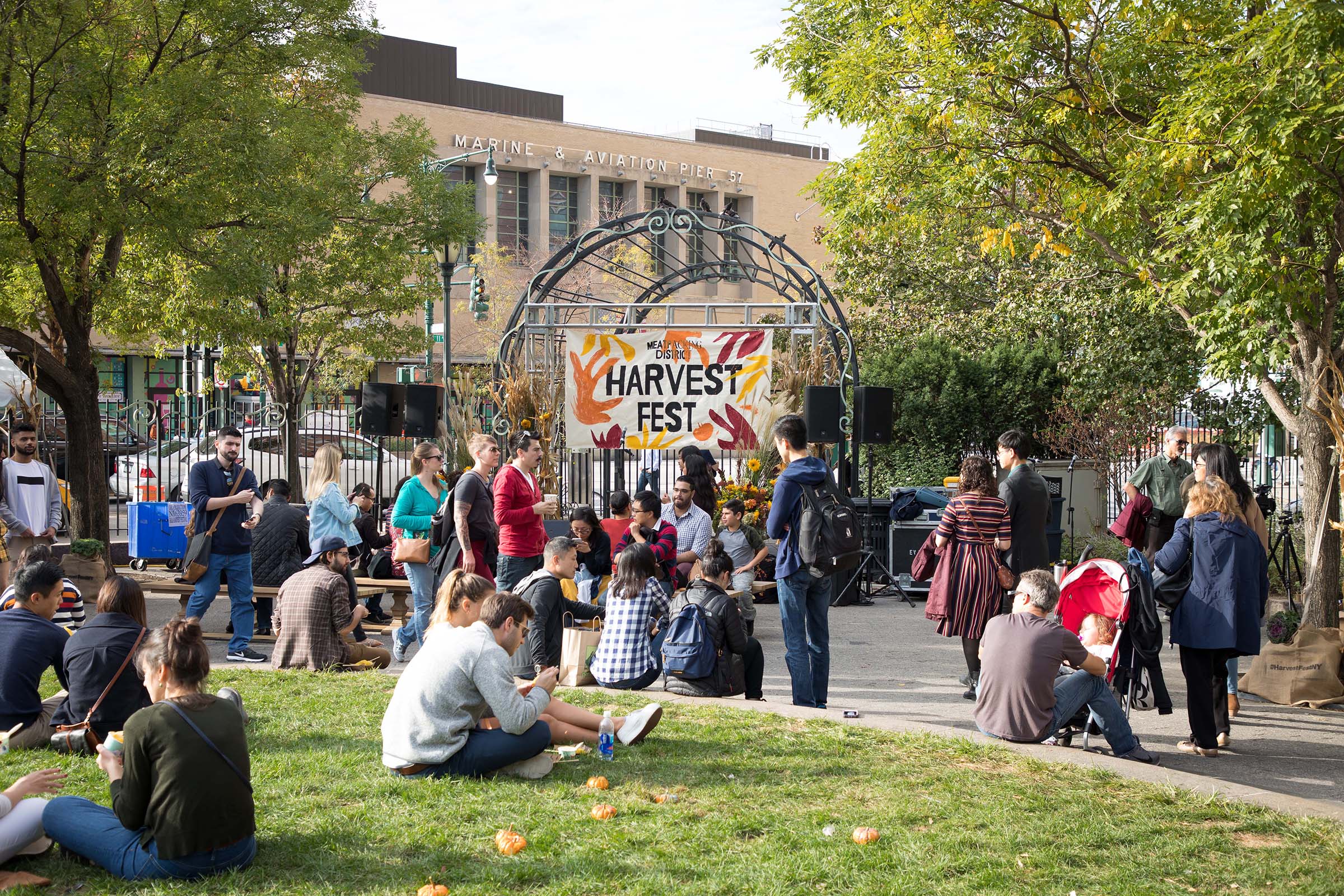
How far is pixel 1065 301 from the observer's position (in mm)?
20125

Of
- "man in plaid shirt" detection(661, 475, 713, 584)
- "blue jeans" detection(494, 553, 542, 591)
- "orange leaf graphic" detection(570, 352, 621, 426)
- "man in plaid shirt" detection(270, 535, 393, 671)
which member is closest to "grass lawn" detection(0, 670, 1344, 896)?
"man in plaid shirt" detection(270, 535, 393, 671)

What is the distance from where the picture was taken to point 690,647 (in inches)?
290

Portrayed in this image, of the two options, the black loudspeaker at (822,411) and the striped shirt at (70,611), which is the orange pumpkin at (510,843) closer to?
the striped shirt at (70,611)

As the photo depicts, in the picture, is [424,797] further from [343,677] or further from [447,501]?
[447,501]

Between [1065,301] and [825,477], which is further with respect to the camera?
[1065,301]

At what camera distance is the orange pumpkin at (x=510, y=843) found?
459 cm

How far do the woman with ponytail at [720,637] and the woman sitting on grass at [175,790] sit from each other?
3.43 meters

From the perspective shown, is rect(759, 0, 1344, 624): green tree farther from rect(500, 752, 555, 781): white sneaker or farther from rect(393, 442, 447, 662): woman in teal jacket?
rect(500, 752, 555, 781): white sneaker

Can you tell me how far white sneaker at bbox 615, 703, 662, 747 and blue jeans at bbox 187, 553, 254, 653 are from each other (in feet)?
14.6

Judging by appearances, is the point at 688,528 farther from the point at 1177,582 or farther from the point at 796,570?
the point at 1177,582

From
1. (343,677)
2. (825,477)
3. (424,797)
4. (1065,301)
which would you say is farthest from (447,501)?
(1065,301)

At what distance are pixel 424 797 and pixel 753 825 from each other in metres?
1.51

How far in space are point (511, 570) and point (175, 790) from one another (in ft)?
15.2

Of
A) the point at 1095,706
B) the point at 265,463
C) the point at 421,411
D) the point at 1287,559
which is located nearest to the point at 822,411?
the point at 421,411
